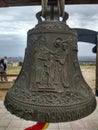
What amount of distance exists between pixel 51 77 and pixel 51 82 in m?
0.05

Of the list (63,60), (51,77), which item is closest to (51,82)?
(51,77)

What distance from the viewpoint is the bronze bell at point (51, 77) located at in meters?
2.14

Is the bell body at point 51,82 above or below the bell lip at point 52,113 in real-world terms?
above

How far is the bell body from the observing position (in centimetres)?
211

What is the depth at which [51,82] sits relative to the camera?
2.25 m

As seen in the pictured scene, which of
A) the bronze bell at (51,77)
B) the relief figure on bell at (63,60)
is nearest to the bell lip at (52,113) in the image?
the bronze bell at (51,77)

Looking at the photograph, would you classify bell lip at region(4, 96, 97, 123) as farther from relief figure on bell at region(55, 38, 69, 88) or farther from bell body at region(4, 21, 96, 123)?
relief figure on bell at region(55, 38, 69, 88)

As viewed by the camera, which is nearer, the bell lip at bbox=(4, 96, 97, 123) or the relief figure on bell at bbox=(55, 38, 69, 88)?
the bell lip at bbox=(4, 96, 97, 123)

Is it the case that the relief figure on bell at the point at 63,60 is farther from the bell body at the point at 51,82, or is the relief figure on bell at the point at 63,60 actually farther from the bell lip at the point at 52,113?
the bell lip at the point at 52,113

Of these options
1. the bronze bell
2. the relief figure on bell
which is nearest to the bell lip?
the bronze bell

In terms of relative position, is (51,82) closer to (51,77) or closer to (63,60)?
(51,77)

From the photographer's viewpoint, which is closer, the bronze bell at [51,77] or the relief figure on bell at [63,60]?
the bronze bell at [51,77]

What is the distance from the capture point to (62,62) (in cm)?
230

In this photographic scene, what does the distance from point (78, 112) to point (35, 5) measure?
1467mm
